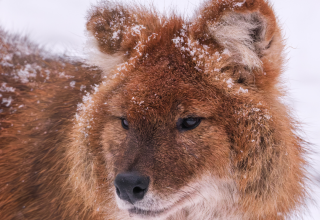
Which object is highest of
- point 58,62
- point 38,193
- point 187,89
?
point 187,89

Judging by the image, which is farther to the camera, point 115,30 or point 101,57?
point 101,57

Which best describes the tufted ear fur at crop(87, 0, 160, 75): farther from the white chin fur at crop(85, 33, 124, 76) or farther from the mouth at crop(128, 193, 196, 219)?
the mouth at crop(128, 193, 196, 219)

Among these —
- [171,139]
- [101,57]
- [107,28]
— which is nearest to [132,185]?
[171,139]

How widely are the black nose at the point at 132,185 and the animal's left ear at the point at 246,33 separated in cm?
117

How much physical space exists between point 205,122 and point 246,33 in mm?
745

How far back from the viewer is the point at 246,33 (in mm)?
2170

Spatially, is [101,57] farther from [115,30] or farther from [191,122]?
[191,122]

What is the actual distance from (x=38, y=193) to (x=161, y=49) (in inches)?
71.8

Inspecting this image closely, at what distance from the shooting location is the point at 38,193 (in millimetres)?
2789

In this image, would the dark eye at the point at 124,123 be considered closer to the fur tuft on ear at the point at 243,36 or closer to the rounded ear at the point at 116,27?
the rounded ear at the point at 116,27

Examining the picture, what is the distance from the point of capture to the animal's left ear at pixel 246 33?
6.63 ft

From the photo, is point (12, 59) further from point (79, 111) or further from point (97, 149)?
point (97, 149)

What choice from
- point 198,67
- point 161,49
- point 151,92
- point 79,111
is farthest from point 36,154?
point 198,67

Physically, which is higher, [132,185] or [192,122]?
[192,122]
